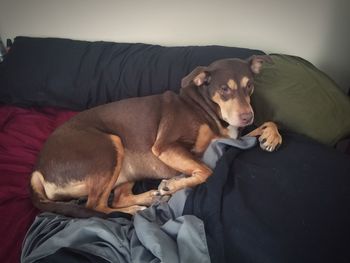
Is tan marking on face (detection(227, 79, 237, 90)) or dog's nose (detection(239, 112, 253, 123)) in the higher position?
tan marking on face (detection(227, 79, 237, 90))

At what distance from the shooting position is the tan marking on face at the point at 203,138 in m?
1.71

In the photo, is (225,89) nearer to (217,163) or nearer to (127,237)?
(217,163)

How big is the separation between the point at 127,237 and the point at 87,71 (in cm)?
145

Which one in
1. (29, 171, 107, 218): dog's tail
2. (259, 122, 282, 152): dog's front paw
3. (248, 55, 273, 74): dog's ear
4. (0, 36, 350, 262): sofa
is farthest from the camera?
(248, 55, 273, 74): dog's ear

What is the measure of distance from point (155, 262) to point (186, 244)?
0.42 feet

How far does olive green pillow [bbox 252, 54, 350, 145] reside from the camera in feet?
5.67

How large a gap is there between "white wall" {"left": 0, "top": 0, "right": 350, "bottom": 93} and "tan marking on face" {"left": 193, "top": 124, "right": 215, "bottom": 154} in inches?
36.1

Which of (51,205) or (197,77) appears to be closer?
(51,205)

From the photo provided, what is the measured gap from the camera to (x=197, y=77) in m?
1.64

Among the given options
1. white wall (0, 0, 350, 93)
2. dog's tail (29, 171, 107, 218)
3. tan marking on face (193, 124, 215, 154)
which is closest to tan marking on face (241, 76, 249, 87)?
tan marking on face (193, 124, 215, 154)

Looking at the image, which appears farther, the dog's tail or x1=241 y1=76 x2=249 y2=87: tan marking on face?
x1=241 y1=76 x2=249 y2=87: tan marking on face

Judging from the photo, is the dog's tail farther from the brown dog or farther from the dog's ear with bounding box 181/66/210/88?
the dog's ear with bounding box 181/66/210/88

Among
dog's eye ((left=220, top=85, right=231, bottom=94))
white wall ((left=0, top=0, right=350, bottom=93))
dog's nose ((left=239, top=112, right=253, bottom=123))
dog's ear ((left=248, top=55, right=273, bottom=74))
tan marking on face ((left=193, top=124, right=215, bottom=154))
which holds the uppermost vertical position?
white wall ((left=0, top=0, right=350, bottom=93))

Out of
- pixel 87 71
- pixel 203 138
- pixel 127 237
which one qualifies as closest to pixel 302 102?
pixel 203 138
